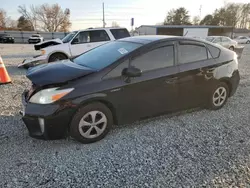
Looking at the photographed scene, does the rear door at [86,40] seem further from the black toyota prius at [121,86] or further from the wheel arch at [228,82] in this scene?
the wheel arch at [228,82]

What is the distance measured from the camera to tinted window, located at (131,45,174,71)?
330cm

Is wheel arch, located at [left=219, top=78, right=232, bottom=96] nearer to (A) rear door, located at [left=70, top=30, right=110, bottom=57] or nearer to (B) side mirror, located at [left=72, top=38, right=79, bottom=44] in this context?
(A) rear door, located at [left=70, top=30, right=110, bottom=57]

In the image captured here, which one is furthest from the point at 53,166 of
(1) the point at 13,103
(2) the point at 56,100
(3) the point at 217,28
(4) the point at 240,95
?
(3) the point at 217,28

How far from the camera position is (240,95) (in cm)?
527

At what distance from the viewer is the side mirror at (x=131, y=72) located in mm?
3051

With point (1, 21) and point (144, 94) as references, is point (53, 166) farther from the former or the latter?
point (1, 21)

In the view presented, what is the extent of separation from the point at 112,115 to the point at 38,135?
1.08 meters

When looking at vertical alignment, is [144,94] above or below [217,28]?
below

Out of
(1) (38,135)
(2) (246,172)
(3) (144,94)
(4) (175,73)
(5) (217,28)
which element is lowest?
(2) (246,172)

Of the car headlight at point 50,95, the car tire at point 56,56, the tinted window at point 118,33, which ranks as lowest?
the car headlight at point 50,95

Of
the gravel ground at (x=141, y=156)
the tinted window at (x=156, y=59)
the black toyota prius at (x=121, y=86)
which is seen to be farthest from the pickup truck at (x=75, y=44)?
the tinted window at (x=156, y=59)

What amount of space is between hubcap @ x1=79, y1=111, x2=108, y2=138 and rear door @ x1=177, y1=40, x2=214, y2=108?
1.50m

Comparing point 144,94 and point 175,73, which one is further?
point 175,73

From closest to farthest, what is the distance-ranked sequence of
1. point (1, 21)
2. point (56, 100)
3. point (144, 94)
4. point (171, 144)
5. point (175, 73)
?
point (56, 100)
point (171, 144)
point (144, 94)
point (175, 73)
point (1, 21)
